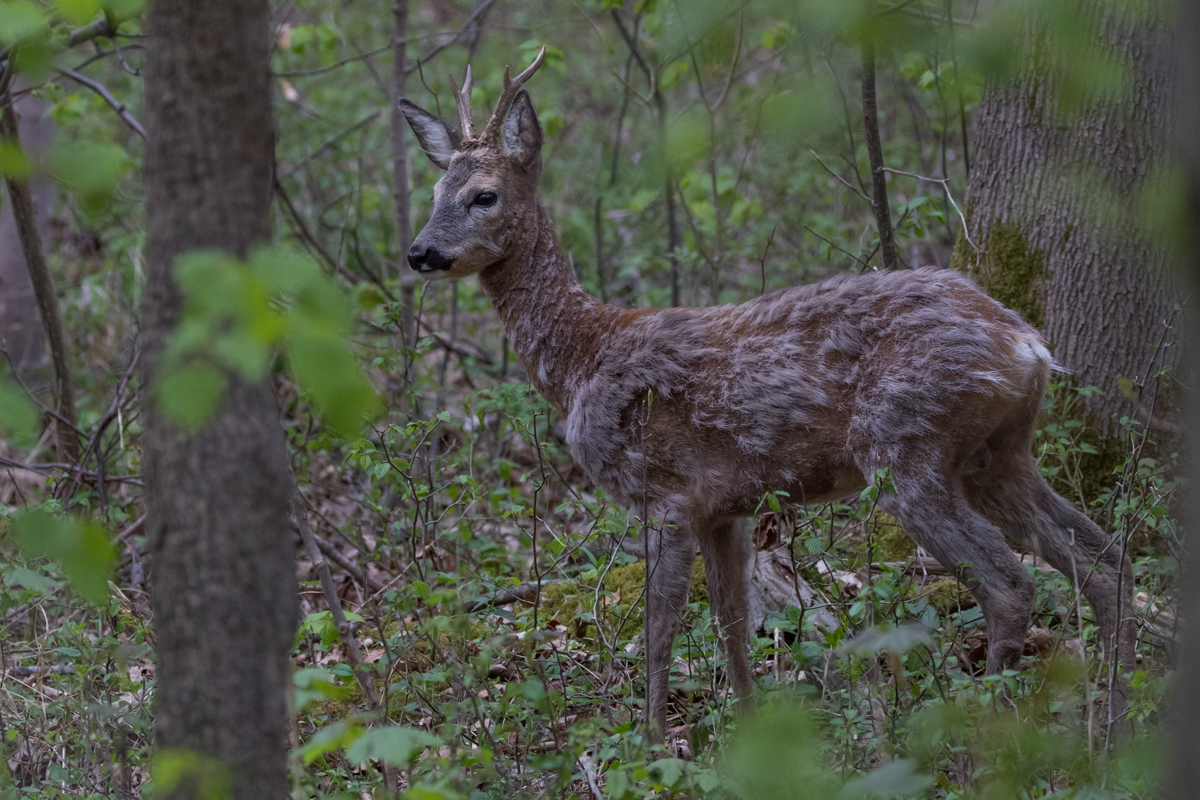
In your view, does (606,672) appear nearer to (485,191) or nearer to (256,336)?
(485,191)

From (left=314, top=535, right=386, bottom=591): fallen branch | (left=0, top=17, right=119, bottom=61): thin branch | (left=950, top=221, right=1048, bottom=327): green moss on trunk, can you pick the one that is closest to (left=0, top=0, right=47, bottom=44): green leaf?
(left=0, top=17, right=119, bottom=61): thin branch

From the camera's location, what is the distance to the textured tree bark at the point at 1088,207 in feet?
16.9

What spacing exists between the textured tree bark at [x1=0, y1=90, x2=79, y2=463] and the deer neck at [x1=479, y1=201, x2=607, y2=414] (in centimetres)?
291

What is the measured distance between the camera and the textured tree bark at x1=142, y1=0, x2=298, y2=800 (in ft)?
7.51

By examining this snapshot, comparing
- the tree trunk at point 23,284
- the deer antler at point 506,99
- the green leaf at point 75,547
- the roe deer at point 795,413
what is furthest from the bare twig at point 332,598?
the tree trunk at point 23,284

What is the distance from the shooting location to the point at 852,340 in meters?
4.41

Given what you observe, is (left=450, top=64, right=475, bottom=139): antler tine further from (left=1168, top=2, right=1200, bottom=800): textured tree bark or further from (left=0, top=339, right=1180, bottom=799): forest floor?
(left=1168, top=2, right=1200, bottom=800): textured tree bark

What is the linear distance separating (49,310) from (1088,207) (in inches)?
236

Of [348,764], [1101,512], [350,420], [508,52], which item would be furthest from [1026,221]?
[508,52]

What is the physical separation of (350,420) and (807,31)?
2057 millimetres

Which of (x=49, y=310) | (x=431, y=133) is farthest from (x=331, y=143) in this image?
(x=431, y=133)

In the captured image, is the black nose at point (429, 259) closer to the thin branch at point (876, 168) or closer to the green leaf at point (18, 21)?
the thin branch at point (876, 168)

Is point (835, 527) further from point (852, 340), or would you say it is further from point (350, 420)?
point (350, 420)

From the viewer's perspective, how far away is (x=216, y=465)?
235cm
